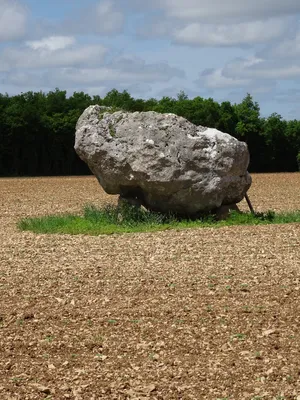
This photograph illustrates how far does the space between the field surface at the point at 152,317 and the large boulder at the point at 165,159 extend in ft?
5.40

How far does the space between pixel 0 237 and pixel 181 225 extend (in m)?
3.38

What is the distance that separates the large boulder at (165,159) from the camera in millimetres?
15711

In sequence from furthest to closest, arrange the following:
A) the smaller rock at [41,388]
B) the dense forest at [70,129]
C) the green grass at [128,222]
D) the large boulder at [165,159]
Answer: the dense forest at [70,129] → the large boulder at [165,159] → the green grass at [128,222] → the smaller rock at [41,388]

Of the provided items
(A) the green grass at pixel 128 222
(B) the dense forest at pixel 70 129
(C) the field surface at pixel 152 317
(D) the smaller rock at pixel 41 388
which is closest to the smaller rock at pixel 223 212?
(A) the green grass at pixel 128 222

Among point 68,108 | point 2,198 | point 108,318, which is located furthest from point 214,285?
point 68,108

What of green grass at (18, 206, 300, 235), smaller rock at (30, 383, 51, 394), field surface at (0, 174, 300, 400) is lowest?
smaller rock at (30, 383, 51, 394)

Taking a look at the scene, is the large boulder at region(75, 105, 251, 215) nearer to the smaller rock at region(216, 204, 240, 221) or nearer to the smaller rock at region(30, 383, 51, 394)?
the smaller rock at region(216, 204, 240, 221)

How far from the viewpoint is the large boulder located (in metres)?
15.7

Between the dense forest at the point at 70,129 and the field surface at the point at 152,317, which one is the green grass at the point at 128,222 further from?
the dense forest at the point at 70,129

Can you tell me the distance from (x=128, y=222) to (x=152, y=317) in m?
7.25

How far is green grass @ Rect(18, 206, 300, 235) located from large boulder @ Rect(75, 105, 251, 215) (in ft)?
1.30

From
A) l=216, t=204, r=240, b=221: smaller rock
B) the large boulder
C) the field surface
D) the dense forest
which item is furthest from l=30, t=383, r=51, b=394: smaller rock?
the dense forest

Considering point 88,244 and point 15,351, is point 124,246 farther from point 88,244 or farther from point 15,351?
point 15,351

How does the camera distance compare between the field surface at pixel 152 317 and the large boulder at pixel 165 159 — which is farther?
the large boulder at pixel 165 159
